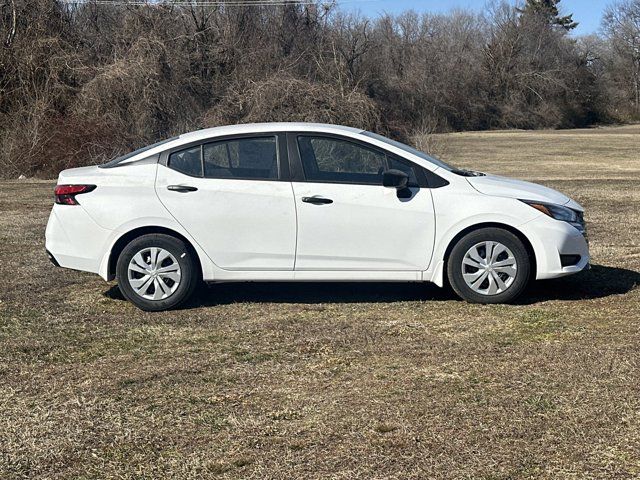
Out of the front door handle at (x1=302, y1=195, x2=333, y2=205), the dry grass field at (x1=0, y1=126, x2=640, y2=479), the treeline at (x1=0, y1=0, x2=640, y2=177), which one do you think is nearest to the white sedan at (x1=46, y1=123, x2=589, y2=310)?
the front door handle at (x1=302, y1=195, x2=333, y2=205)

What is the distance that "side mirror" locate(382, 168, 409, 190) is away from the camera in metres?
7.43

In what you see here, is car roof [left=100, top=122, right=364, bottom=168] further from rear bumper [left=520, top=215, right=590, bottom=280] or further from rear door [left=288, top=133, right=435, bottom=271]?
rear bumper [left=520, top=215, right=590, bottom=280]

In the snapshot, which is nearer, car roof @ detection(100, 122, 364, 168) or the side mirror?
the side mirror

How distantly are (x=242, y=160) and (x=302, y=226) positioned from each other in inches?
31.6

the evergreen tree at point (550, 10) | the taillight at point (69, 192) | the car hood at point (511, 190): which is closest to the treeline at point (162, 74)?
the taillight at point (69, 192)

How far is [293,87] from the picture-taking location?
1069 inches

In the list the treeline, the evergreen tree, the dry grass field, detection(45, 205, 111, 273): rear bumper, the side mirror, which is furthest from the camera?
the evergreen tree

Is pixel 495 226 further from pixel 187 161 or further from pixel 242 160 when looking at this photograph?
pixel 187 161

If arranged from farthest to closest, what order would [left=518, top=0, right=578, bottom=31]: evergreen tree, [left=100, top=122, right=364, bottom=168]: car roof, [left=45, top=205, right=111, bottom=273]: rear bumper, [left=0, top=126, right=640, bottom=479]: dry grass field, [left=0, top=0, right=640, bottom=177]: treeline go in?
[left=518, top=0, right=578, bottom=31]: evergreen tree, [left=0, top=0, right=640, bottom=177]: treeline, [left=100, top=122, right=364, bottom=168]: car roof, [left=45, top=205, right=111, bottom=273]: rear bumper, [left=0, top=126, right=640, bottom=479]: dry grass field

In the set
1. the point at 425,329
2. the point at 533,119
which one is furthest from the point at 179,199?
the point at 533,119

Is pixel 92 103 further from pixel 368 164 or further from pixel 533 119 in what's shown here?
pixel 533 119

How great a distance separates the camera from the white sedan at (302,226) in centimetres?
746

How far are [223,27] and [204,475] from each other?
28.5 meters

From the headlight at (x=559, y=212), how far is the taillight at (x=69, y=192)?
3.72 meters
